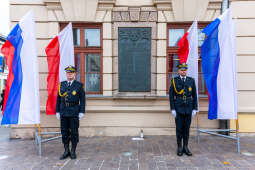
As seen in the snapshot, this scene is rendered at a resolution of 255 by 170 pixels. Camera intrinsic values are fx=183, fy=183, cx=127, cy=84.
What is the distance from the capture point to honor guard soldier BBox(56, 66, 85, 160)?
3.86 meters

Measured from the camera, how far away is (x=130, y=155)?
4.03m

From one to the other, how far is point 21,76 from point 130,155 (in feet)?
9.57

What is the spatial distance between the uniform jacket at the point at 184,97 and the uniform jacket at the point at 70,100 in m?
2.01

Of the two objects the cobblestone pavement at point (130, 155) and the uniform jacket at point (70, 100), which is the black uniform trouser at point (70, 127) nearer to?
the uniform jacket at point (70, 100)

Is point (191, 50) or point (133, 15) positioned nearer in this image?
point (191, 50)

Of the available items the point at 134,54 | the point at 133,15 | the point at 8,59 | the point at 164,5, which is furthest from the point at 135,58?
the point at 8,59

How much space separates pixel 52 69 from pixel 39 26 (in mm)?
1800

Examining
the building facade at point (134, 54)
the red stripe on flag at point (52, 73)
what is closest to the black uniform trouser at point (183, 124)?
the building facade at point (134, 54)

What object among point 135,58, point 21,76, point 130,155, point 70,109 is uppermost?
point 135,58

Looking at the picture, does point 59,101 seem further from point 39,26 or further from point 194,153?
point 194,153

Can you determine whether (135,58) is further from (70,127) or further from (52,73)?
(70,127)

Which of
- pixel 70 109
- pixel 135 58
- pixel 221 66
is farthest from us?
pixel 135 58

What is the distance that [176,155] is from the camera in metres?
4.02

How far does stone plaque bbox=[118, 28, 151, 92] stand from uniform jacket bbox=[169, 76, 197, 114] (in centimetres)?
152
